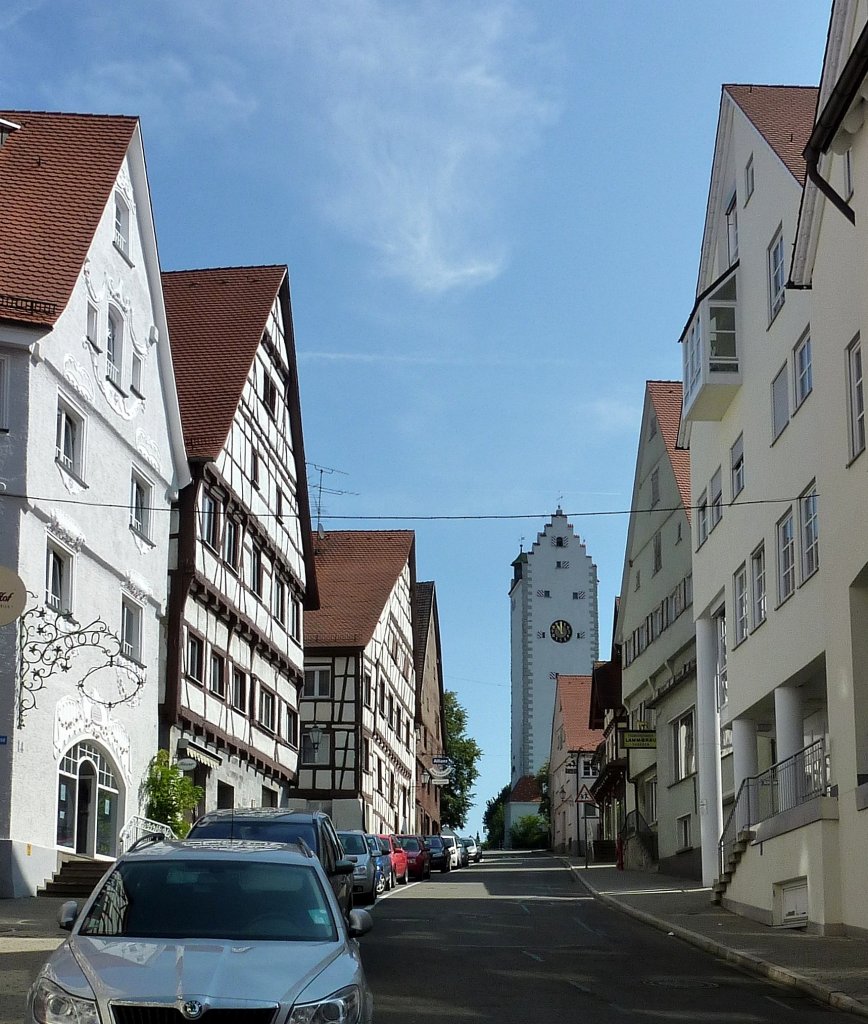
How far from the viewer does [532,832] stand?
116 m

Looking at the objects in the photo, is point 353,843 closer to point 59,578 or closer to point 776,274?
point 59,578

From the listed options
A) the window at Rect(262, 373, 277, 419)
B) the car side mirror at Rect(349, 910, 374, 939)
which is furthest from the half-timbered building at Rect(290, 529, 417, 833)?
the car side mirror at Rect(349, 910, 374, 939)

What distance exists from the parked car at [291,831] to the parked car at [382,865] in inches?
555

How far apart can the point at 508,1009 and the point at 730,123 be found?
22.6 m

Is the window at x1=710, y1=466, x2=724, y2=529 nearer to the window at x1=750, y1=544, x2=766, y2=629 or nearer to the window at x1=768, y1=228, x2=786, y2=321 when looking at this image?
the window at x1=750, y1=544, x2=766, y2=629

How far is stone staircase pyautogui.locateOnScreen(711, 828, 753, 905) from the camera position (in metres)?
23.7

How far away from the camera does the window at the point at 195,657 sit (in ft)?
109

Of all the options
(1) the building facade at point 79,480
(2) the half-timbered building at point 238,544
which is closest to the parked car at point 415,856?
(2) the half-timbered building at point 238,544

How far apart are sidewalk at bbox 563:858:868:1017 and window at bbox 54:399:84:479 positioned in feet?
41.5

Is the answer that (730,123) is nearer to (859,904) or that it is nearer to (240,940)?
(859,904)

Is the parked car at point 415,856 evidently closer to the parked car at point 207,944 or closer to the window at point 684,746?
the window at point 684,746

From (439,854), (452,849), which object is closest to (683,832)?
(439,854)

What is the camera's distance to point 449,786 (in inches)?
3511

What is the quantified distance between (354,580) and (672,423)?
2117 cm
